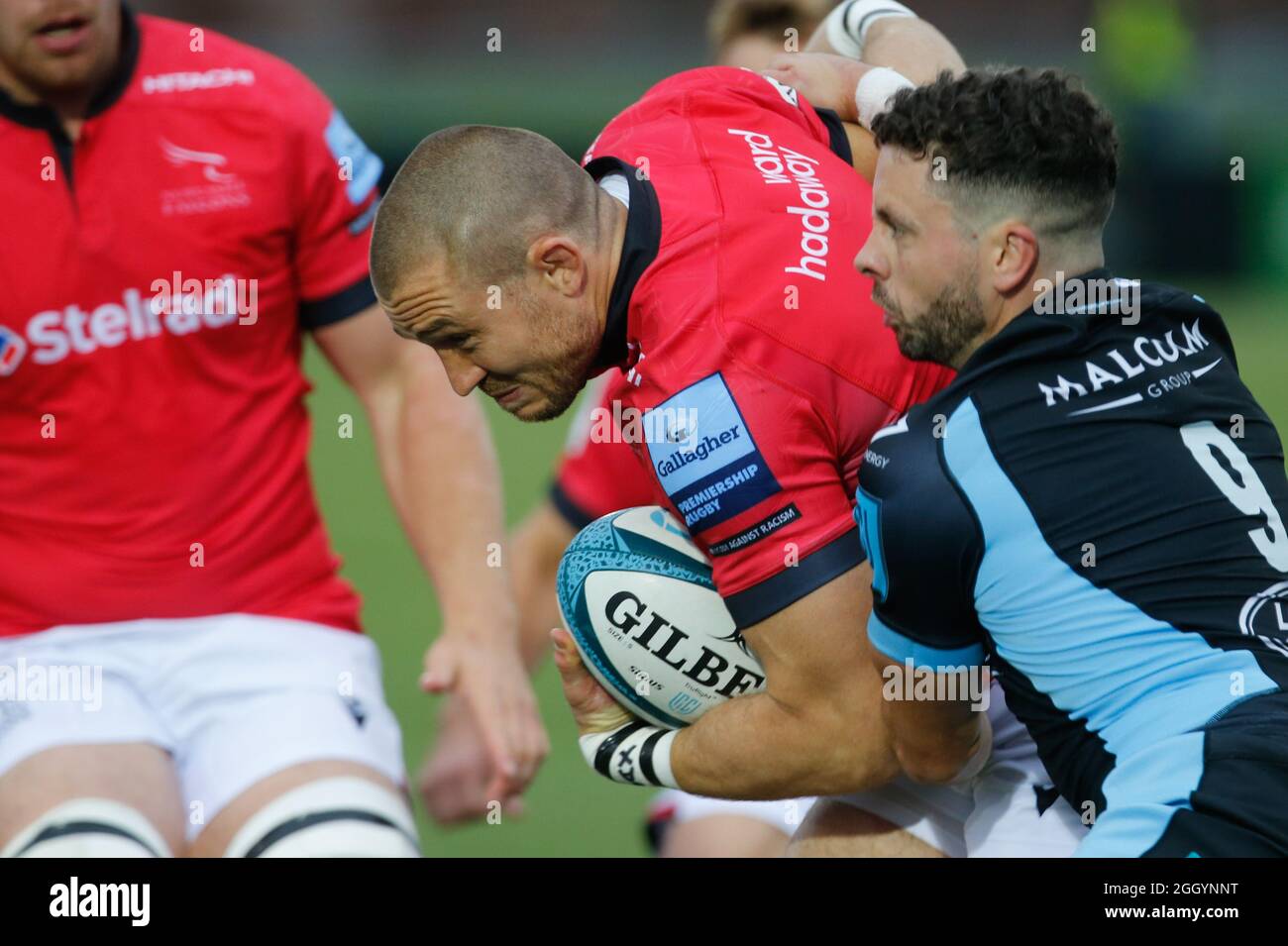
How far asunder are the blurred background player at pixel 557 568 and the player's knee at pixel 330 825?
2.26ft

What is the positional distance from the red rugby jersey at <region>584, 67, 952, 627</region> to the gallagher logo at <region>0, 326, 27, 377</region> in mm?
1468

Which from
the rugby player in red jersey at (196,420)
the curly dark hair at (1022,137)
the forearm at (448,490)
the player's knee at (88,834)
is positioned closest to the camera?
the curly dark hair at (1022,137)

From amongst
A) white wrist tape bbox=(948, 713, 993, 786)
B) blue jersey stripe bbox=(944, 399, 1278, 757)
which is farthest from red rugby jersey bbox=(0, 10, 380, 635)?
blue jersey stripe bbox=(944, 399, 1278, 757)

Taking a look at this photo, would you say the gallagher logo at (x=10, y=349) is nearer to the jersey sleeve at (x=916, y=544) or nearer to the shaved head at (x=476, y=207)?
the shaved head at (x=476, y=207)

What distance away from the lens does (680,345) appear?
3.02 m

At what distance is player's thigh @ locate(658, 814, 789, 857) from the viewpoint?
463 cm

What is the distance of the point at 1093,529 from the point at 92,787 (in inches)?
81.1

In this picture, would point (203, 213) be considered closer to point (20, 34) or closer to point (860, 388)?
point (20, 34)

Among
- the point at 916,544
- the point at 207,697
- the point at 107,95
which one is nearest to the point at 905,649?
the point at 916,544

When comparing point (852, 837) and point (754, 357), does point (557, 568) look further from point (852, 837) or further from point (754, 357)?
point (754, 357)

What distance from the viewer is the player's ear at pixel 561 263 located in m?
3.12

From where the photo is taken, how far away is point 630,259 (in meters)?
3.17

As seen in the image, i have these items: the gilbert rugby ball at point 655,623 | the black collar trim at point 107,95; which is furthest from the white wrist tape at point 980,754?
the black collar trim at point 107,95

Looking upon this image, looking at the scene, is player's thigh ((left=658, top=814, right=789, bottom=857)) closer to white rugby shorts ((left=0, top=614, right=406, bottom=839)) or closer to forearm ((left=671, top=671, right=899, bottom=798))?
white rugby shorts ((left=0, top=614, right=406, bottom=839))
